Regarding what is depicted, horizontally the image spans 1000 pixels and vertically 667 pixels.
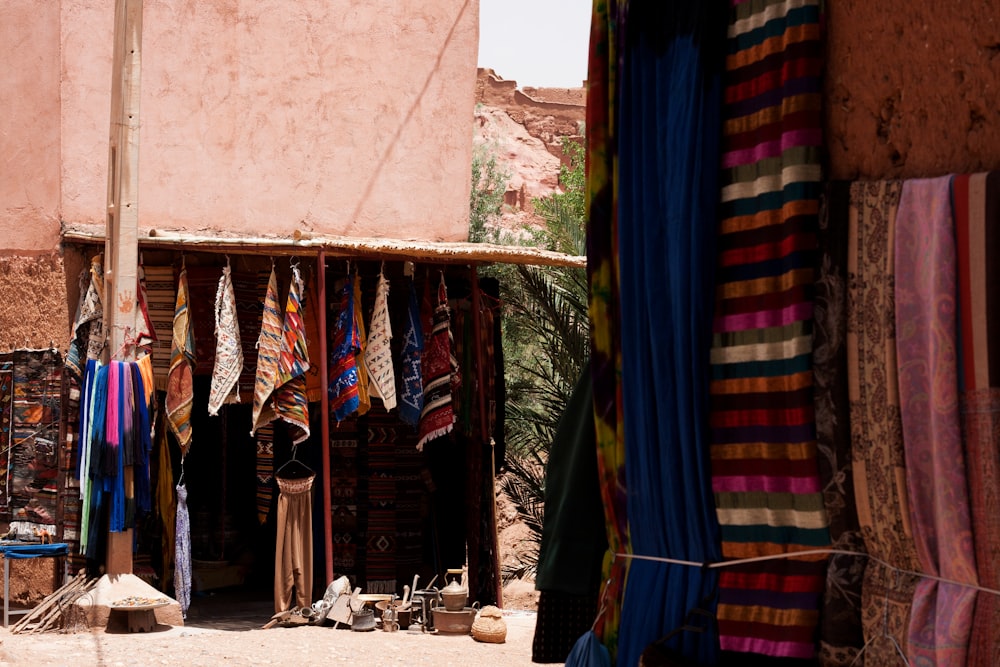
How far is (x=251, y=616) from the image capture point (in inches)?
393

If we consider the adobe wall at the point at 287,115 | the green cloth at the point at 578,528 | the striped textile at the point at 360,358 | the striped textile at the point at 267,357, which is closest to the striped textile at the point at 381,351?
the striped textile at the point at 360,358

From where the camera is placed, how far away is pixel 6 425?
31.3ft

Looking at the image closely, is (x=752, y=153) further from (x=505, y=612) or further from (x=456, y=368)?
(x=505, y=612)

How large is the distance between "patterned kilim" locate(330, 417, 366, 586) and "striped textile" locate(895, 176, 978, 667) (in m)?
8.11

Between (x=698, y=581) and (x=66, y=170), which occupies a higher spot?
(x=66, y=170)

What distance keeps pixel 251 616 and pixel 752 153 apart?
811 cm

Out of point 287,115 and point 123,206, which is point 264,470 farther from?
point 287,115

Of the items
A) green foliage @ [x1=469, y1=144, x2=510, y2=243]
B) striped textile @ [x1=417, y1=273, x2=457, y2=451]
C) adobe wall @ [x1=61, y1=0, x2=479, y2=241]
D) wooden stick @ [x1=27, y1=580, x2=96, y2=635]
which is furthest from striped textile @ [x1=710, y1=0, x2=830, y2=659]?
green foliage @ [x1=469, y1=144, x2=510, y2=243]

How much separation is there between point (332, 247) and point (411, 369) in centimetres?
111

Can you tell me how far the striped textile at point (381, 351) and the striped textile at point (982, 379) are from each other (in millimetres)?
7154

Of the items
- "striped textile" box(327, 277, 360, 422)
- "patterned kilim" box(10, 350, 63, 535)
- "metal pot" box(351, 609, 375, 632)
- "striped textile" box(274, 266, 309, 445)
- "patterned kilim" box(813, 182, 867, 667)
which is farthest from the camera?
"patterned kilim" box(10, 350, 63, 535)

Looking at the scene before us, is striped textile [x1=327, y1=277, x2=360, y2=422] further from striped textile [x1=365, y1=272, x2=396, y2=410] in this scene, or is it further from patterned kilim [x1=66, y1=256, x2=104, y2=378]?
patterned kilim [x1=66, y1=256, x2=104, y2=378]

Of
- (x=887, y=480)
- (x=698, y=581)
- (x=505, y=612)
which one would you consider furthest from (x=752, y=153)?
(x=505, y=612)

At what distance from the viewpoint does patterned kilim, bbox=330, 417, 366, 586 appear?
33.5 ft
